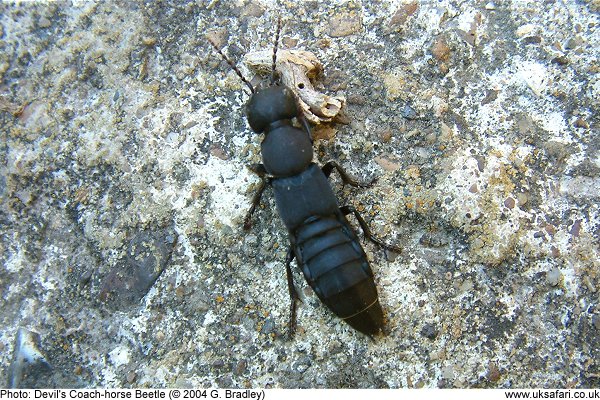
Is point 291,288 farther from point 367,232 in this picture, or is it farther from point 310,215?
point 367,232

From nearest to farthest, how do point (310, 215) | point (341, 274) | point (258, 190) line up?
point (341, 274) < point (310, 215) < point (258, 190)

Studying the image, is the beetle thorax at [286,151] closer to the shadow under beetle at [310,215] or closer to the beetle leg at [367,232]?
the shadow under beetle at [310,215]

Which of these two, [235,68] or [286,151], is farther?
[235,68]

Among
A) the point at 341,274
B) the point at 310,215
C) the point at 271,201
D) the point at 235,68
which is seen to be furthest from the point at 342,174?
the point at 235,68

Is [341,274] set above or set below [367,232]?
above

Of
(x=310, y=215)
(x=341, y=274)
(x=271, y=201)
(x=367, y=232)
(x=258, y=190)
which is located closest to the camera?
(x=341, y=274)

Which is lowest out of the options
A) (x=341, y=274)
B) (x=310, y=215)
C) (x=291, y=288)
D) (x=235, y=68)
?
(x=291, y=288)

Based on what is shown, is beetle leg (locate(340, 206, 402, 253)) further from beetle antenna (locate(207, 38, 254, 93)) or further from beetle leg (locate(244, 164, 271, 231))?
beetle antenna (locate(207, 38, 254, 93))

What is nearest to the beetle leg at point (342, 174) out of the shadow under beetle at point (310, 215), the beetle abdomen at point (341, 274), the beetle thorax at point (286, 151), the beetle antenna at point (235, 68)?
the shadow under beetle at point (310, 215)
